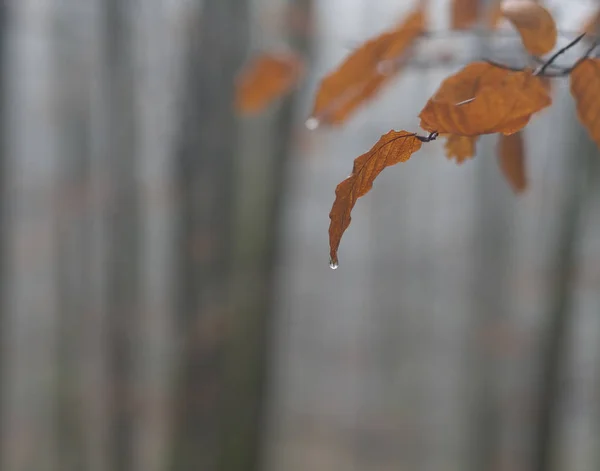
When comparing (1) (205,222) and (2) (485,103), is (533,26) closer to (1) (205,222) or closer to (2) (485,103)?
(2) (485,103)

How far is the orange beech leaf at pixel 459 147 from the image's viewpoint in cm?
33

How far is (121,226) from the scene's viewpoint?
1.95 metres

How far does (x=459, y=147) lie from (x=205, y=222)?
0.88 m

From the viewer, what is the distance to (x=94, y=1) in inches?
104

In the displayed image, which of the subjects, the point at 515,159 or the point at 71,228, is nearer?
the point at 515,159

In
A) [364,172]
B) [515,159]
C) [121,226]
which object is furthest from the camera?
[121,226]

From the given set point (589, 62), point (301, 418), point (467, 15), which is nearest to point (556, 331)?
point (467, 15)

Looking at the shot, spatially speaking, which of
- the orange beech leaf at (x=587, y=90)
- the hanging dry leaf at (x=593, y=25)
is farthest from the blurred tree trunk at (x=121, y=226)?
the orange beech leaf at (x=587, y=90)

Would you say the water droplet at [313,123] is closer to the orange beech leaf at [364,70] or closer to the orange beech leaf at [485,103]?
the orange beech leaf at [364,70]

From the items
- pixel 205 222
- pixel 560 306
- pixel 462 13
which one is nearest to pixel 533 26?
pixel 462 13

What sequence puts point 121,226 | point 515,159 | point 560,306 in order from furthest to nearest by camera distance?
point 121,226, point 560,306, point 515,159

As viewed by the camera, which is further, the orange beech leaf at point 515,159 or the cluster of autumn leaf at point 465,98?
the orange beech leaf at point 515,159

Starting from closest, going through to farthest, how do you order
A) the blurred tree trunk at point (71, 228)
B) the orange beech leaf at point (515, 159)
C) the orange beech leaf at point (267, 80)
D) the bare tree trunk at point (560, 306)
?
the orange beech leaf at point (515, 159) → the orange beech leaf at point (267, 80) → the bare tree trunk at point (560, 306) → the blurred tree trunk at point (71, 228)

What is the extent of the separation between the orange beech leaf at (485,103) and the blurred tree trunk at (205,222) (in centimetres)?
90
